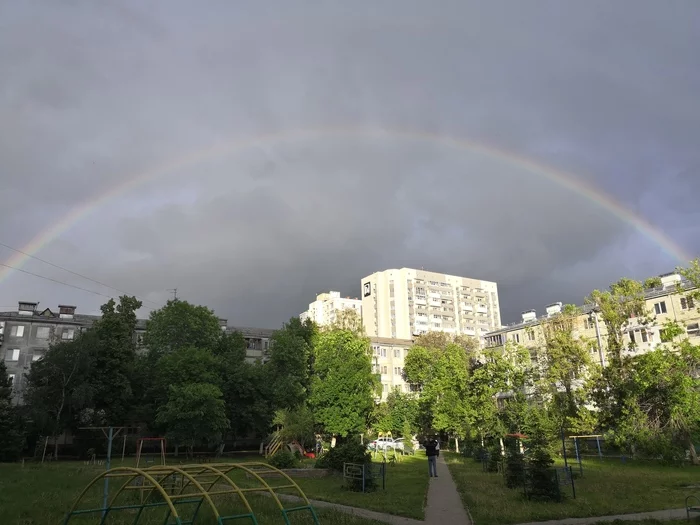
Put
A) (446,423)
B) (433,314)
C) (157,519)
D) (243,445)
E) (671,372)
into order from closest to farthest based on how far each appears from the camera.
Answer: (157,519), (671,372), (446,423), (243,445), (433,314)

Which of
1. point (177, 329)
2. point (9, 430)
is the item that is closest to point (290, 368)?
point (177, 329)

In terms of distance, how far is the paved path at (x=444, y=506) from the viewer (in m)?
16.4

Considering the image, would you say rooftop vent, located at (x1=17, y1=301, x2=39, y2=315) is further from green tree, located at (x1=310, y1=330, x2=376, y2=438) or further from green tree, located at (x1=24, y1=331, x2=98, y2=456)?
green tree, located at (x1=310, y1=330, x2=376, y2=438)

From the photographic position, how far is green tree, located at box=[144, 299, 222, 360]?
193ft

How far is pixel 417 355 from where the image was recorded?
7931cm

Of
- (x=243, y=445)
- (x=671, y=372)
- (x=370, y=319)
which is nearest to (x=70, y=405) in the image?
(x=243, y=445)

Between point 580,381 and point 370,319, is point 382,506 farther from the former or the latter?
point 370,319

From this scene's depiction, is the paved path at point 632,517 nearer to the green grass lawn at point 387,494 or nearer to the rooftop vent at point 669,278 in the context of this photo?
the green grass lawn at point 387,494

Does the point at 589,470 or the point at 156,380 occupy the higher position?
the point at 156,380

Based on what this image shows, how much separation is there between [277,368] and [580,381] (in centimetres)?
3265

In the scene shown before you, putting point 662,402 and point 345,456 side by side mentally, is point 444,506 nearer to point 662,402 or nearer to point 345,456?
point 345,456

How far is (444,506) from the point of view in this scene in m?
19.2

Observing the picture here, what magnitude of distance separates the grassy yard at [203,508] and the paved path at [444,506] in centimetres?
42

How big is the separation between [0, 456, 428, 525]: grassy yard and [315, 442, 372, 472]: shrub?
3.09 feet
